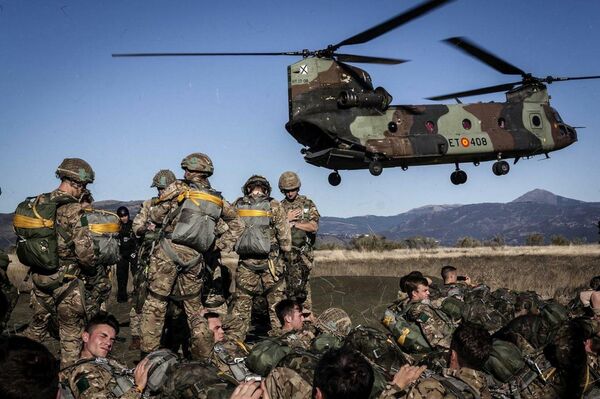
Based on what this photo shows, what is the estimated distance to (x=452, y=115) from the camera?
19.2 m

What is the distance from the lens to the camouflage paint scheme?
1723cm

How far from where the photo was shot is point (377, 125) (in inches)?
692

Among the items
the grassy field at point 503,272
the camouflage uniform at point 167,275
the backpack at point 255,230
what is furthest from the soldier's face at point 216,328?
the grassy field at point 503,272

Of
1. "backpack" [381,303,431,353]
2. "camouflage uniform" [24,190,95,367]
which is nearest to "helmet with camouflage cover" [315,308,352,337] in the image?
"backpack" [381,303,431,353]

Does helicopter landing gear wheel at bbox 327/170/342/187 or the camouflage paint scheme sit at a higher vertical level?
the camouflage paint scheme

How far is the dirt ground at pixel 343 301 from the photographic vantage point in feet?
33.4

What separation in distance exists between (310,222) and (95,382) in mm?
6017

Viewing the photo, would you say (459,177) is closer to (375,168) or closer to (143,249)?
(375,168)

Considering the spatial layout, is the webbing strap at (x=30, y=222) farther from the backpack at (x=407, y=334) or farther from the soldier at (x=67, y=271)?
the backpack at (x=407, y=334)

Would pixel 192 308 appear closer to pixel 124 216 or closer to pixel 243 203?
pixel 243 203

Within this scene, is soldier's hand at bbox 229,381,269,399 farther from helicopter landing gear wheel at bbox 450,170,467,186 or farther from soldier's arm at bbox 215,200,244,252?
helicopter landing gear wheel at bbox 450,170,467,186

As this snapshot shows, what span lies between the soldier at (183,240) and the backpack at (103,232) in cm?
50

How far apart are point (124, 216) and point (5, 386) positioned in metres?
10.4

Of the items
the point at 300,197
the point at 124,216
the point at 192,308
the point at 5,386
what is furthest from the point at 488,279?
the point at 5,386
